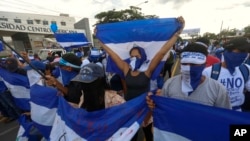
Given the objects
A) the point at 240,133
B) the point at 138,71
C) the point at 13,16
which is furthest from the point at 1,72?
the point at 13,16

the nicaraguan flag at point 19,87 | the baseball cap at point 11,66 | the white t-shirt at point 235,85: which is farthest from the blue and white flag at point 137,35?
the baseball cap at point 11,66

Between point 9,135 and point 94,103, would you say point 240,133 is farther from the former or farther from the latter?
point 9,135

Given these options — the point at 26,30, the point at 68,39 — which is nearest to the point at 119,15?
the point at 26,30

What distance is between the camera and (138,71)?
3.30 metres

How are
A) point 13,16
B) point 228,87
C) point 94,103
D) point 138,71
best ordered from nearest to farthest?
point 94,103
point 228,87
point 138,71
point 13,16

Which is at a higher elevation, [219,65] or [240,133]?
[219,65]

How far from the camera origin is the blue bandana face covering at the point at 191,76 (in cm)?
212

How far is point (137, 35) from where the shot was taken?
13.6ft

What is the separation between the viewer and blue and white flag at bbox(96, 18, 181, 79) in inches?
152

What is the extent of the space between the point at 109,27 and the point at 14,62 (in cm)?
218

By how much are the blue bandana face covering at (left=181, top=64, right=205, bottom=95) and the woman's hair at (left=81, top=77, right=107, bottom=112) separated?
868mm

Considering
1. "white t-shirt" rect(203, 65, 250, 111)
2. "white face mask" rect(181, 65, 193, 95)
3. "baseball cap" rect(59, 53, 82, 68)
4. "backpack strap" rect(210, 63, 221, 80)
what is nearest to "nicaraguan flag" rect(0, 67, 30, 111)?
"baseball cap" rect(59, 53, 82, 68)

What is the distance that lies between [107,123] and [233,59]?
1685 mm

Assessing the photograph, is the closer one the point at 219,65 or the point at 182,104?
the point at 182,104
